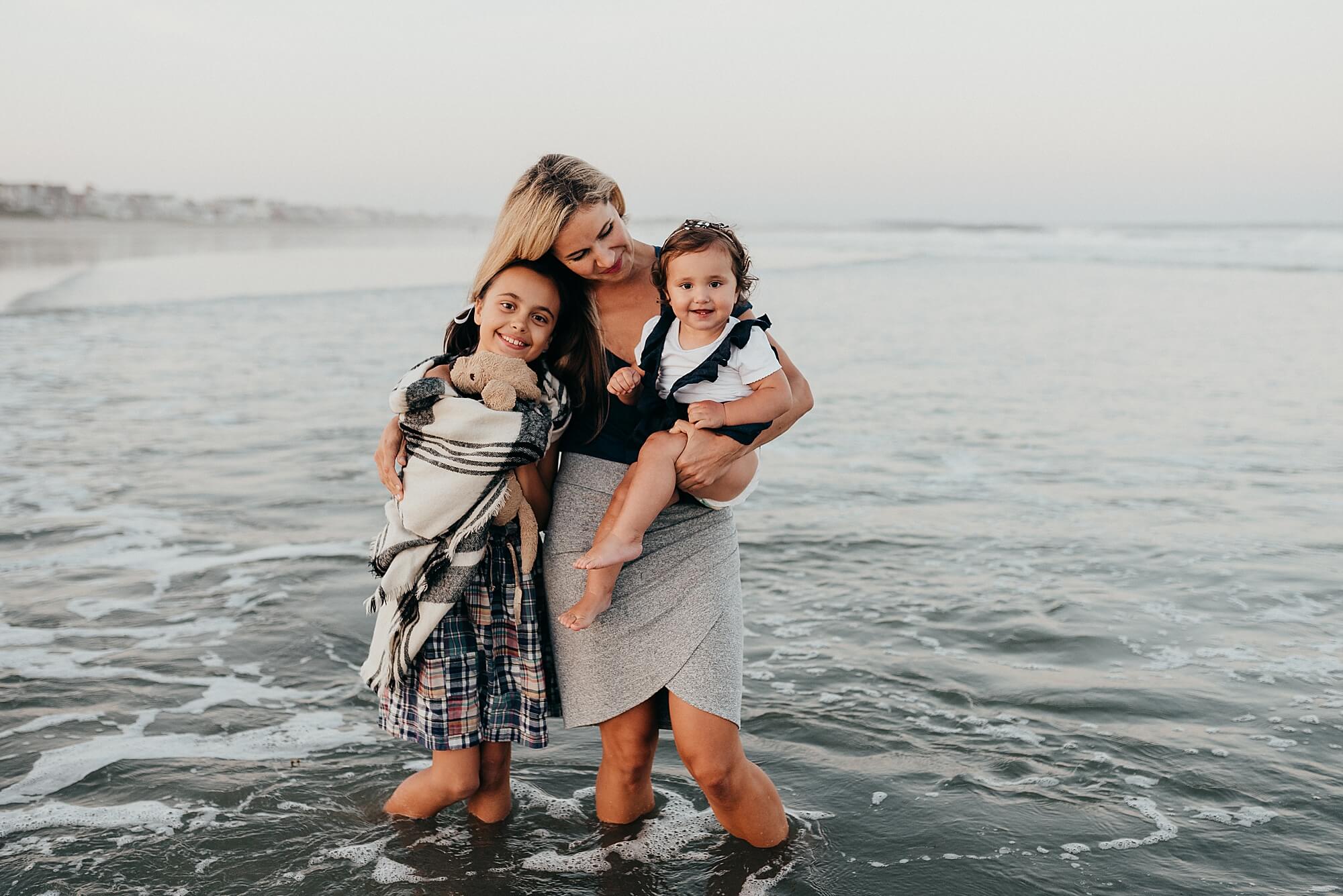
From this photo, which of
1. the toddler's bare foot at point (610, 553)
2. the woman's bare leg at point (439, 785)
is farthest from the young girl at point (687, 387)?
the woman's bare leg at point (439, 785)

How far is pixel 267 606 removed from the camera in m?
5.38

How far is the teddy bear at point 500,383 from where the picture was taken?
3.03m

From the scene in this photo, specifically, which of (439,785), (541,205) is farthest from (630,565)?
(541,205)

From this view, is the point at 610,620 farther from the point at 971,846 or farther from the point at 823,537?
the point at 823,537

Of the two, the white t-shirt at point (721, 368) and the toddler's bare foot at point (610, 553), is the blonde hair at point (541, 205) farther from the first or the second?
the toddler's bare foot at point (610, 553)

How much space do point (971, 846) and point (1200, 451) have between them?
6.05 metres

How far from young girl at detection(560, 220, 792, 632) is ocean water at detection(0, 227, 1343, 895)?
3.57ft

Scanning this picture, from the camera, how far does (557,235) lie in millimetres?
3078

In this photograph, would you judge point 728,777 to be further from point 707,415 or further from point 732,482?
point 707,415

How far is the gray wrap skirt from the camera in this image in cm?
318

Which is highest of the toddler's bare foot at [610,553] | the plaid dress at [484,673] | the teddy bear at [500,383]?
the teddy bear at [500,383]

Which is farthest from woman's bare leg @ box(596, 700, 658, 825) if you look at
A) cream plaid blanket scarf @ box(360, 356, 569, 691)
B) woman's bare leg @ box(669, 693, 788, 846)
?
cream plaid blanket scarf @ box(360, 356, 569, 691)

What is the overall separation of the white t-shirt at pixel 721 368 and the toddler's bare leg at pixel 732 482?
0.20 m

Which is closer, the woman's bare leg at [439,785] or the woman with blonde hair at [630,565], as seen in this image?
the woman with blonde hair at [630,565]
